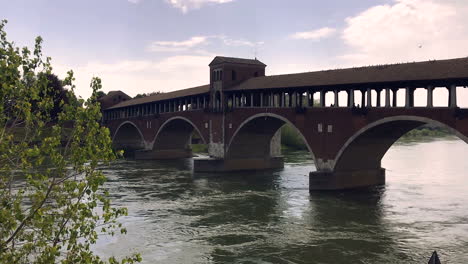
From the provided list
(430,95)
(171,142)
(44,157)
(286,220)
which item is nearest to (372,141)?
(430,95)

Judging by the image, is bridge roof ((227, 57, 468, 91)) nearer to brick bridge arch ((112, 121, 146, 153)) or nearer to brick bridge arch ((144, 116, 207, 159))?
brick bridge arch ((144, 116, 207, 159))

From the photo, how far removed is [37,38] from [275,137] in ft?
144

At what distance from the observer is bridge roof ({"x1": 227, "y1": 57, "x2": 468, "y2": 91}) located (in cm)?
2702

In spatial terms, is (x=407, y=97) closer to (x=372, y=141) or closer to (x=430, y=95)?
(x=430, y=95)

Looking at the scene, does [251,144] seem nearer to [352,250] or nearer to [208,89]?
[208,89]

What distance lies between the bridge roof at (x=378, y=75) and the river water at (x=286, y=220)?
28.0 feet

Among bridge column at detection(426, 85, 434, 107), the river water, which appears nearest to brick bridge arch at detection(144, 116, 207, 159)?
the river water

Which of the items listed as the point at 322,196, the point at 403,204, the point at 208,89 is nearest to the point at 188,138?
the point at 208,89

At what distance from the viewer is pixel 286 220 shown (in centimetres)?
2636

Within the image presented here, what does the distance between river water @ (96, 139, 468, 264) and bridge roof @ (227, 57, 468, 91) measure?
28.0 feet

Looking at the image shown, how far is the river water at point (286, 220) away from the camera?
19.8 m

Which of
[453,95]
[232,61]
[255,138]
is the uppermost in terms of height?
[232,61]

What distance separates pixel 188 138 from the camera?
69188 mm

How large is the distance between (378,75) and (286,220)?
1280 cm
